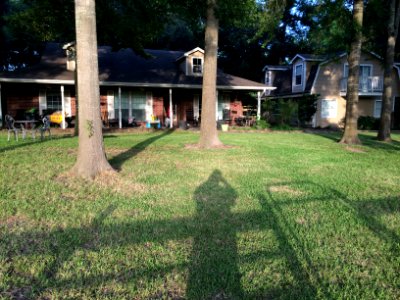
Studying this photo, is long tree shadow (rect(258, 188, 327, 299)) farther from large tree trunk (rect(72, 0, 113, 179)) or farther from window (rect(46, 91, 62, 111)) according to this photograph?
window (rect(46, 91, 62, 111))

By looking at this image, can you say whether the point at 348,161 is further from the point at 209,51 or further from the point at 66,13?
the point at 66,13

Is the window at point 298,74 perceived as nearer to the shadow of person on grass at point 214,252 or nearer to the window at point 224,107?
the window at point 224,107

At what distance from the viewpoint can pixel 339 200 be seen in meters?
5.62

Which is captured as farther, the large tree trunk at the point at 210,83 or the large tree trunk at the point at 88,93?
the large tree trunk at the point at 210,83

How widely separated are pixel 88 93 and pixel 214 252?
437 cm

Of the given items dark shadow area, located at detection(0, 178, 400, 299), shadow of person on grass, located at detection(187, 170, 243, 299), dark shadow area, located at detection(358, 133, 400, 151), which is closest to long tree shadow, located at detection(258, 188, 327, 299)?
dark shadow area, located at detection(0, 178, 400, 299)

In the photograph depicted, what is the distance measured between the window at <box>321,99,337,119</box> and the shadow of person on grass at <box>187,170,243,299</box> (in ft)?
73.9

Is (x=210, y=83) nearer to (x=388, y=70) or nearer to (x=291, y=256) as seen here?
(x=291, y=256)

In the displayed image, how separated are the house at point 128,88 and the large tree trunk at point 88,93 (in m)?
12.0

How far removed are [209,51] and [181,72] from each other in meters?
11.4

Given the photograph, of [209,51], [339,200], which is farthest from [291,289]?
[209,51]

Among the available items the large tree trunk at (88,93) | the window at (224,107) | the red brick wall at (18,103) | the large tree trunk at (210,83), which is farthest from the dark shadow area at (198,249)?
the window at (224,107)

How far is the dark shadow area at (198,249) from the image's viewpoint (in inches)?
117

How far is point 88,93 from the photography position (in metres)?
6.55
